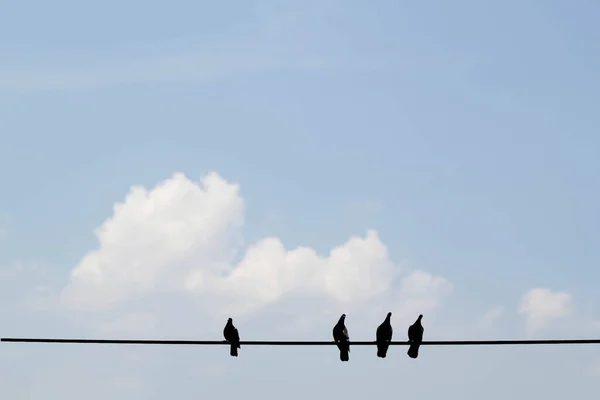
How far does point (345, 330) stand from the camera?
35.4m

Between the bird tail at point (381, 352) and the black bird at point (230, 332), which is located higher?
the black bird at point (230, 332)

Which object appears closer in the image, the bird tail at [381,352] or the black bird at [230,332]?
the bird tail at [381,352]

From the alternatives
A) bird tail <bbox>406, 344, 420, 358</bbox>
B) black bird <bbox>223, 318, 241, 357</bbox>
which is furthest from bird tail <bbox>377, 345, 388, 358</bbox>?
black bird <bbox>223, 318, 241, 357</bbox>

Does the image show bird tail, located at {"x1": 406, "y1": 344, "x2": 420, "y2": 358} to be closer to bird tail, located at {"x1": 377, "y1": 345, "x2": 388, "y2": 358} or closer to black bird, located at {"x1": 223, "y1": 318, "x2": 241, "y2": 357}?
bird tail, located at {"x1": 377, "y1": 345, "x2": 388, "y2": 358}

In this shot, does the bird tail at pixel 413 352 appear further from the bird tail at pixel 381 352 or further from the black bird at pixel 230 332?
the black bird at pixel 230 332

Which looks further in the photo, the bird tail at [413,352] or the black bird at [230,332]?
the black bird at [230,332]

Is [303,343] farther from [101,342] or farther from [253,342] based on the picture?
[101,342]

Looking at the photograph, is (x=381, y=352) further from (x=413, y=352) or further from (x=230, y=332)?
(x=230, y=332)

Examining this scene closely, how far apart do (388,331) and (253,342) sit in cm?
1075

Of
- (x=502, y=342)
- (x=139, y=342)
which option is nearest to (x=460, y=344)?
(x=502, y=342)

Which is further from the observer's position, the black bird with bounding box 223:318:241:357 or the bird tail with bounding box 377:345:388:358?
the black bird with bounding box 223:318:241:357

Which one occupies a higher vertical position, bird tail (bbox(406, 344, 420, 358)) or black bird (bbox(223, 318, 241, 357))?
black bird (bbox(223, 318, 241, 357))

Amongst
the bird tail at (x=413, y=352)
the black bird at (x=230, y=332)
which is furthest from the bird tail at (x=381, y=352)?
the black bird at (x=230, y=332)

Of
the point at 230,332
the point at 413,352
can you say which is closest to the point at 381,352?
the point at 413,352
